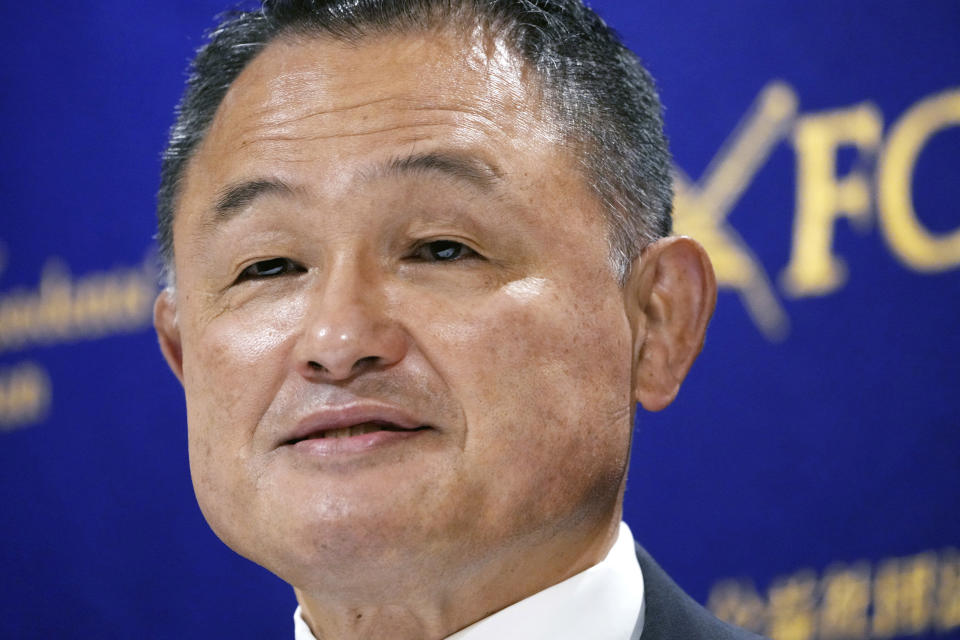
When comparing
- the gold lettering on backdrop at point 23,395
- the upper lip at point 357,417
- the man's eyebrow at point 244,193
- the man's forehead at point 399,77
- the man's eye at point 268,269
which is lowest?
the gold lettering on backdrop at point 23,395

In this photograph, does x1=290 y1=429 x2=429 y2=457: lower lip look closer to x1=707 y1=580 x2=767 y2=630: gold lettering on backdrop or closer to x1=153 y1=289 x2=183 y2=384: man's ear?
x1=153 y1=289 x2=183 y2=384: man's ear

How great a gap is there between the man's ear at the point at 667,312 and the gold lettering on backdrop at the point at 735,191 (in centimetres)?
97

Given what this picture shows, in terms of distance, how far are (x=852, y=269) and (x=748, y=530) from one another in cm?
65

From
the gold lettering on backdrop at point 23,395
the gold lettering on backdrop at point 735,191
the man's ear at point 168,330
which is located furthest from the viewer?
the gold lettering on backdrop at point 735,191

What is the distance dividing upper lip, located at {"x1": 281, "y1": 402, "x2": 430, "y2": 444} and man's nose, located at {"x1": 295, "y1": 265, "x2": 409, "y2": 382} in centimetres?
4

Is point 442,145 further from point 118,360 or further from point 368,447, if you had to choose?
point 118,360

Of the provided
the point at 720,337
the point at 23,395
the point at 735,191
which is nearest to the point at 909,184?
the point at 735,191

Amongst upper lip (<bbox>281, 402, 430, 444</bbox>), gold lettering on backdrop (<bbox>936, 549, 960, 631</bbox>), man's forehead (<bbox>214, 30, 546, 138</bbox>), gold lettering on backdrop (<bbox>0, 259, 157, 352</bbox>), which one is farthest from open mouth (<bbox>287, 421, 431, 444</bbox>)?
gold lettering on backdrop (<bbox>936, 549, 960, 631</bbox>)

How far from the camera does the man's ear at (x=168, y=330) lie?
68.2 inches

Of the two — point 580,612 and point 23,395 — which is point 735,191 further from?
point 23,395

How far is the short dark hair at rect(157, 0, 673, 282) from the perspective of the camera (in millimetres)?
1500

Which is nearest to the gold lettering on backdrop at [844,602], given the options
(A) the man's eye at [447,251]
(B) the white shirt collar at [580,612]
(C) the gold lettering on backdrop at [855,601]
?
(C) the gold lettering on backdrop at [855,601]

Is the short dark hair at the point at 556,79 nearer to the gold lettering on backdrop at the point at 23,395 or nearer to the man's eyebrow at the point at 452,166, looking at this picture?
the man's eyebrow at the point at 452,166

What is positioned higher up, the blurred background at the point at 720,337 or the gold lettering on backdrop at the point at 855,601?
the blurred background at the point at 720,337
